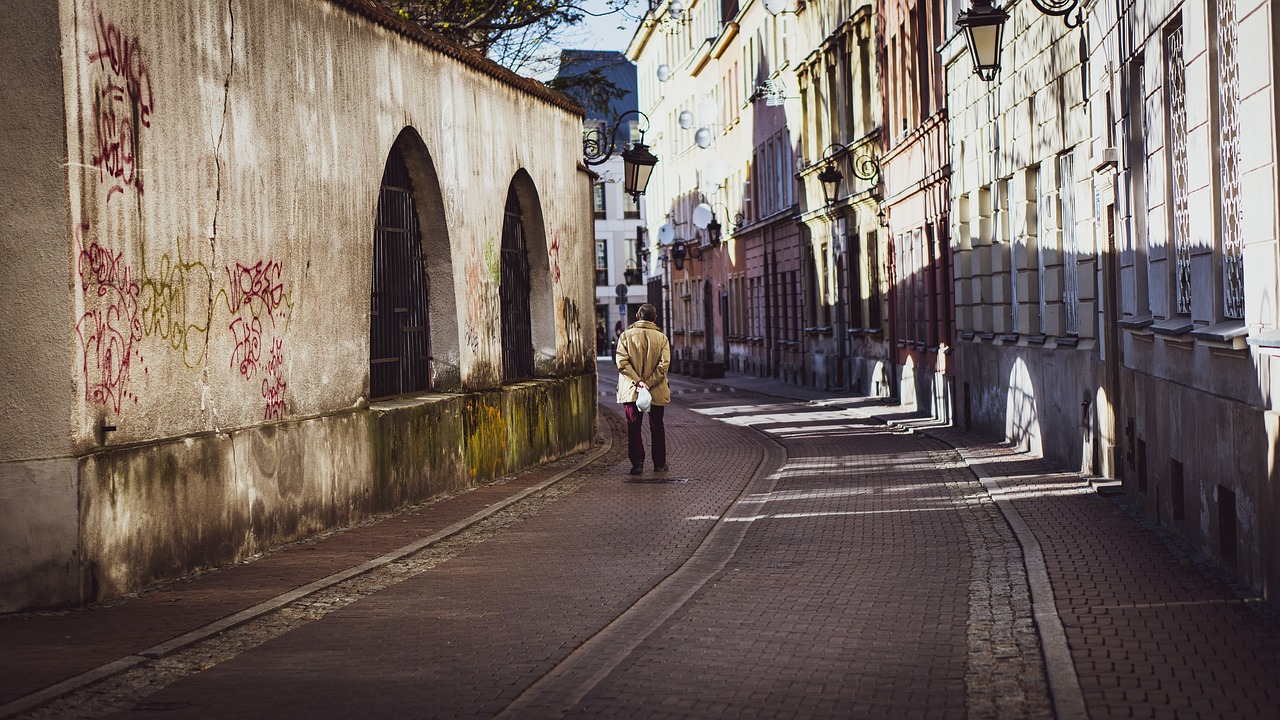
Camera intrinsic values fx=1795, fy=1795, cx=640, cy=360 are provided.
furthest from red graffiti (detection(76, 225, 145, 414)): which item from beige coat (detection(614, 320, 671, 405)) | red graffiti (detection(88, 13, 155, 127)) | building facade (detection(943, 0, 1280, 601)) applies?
beige coat (detection(614, 320, 671, 405))

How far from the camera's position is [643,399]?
18.6 metres

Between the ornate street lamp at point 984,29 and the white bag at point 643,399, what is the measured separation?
4815 millimetres

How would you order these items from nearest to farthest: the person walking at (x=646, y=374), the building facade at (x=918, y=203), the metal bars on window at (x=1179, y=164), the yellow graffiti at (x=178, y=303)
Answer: the yellow graffiti at (x=178, y=303) < the metal bars on window at (x=1179, y=164) < the person walking at (x=646, y=374) < the building facade at (x=918, y=203)

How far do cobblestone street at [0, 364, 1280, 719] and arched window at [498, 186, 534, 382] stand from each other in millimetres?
4539

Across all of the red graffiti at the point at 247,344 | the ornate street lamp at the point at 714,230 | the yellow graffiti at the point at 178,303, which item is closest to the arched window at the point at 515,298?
the red graffiti at the point at 247,344

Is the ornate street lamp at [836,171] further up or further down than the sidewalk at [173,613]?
further up

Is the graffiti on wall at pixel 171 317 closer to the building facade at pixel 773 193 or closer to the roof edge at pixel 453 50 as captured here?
the roof edge at pixel 453 50

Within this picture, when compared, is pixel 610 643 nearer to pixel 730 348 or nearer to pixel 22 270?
pixel 22 270

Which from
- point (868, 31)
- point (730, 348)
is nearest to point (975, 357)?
point (868, 31)

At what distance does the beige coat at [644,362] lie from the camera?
18.9 meters

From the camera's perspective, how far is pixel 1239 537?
33.9ft

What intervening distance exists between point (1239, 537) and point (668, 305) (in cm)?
6430

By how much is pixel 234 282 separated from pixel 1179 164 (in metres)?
6.57

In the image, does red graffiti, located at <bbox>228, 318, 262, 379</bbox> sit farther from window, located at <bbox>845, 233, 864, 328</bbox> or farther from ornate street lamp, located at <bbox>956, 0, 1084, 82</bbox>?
window, located at <bbox>845, 233, 864, 328</bbox>
